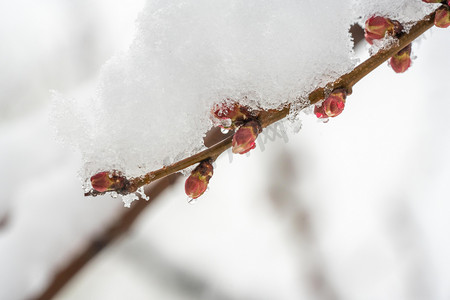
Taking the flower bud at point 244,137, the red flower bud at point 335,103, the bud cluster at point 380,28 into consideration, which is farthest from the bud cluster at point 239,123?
the bud cluster at point 380,28

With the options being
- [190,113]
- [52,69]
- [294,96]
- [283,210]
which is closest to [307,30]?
[294,96]

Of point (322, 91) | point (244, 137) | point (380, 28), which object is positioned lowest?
point (244, 137)

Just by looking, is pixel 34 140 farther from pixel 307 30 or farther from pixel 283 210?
pixel 283 210

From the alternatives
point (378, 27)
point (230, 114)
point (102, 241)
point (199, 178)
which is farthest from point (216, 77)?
point (102, 241)

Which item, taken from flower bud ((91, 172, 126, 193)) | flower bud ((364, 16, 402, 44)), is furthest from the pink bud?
flower bud ((91, 172, 126, 193))

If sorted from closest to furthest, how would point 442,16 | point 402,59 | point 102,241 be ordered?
1. point 442,16
2. point 402,59
3. point 102,241

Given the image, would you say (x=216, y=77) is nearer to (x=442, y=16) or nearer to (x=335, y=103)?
(x=335, y=103)

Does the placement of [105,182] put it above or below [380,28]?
below

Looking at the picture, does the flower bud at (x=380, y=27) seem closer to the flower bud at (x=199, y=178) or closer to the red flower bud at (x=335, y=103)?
the red flower bud at (x=335, y=103)
